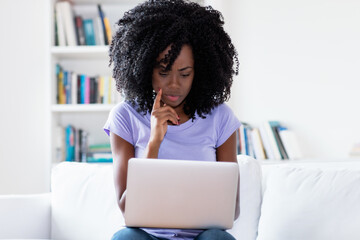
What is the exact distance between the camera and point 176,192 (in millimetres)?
1237

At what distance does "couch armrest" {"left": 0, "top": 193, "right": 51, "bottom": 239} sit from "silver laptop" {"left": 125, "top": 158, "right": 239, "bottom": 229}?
0.94m

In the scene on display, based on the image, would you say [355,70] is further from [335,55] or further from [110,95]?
[110,95]

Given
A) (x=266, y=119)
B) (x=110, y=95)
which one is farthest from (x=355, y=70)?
(x=110, y=95)

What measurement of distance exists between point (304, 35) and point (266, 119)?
60 cm

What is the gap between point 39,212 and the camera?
6.85 feet

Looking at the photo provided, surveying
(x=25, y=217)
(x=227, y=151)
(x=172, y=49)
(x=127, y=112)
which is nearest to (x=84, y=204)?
(x=25, y=217)

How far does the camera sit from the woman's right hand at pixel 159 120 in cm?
150

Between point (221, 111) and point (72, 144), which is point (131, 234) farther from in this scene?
point (72, 144)

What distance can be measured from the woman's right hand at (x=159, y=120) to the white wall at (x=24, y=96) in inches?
72.4

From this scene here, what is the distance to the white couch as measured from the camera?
184 centimetres

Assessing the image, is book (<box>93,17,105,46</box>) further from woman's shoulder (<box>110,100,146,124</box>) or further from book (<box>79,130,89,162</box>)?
woman's shoulder (<box>110,100,146,124</box>)

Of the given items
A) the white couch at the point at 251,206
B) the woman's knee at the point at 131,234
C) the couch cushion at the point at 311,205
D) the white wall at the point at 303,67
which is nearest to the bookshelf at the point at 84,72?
the white wall at the point at 303,67

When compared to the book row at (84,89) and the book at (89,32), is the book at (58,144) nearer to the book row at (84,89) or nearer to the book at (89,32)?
the book row at (84,89)

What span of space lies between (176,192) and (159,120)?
0.34 m
